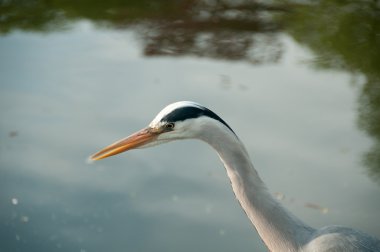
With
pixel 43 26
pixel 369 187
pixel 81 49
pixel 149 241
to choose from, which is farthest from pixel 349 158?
pixel 43 26

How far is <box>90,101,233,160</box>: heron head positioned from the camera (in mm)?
2215

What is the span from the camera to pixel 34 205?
363 cm

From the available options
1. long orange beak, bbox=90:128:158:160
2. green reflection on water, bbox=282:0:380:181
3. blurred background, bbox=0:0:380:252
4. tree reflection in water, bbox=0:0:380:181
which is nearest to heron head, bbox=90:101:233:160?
long orange beak, bbox=90:128:158:160

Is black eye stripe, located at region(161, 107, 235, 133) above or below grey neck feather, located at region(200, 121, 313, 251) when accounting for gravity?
above

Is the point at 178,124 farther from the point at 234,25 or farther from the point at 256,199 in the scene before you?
the point at 234,25

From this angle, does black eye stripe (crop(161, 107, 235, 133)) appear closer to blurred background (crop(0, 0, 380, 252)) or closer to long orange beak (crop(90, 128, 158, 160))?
long orange beak (crop(90, 128, 158, 160))

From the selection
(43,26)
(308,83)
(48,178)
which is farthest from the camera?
(43,26)

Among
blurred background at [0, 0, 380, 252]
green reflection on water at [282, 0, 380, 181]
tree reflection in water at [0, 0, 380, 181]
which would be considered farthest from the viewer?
tree reflection in water at [0, 0, 380, 181]

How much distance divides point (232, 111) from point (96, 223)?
51.3 inches

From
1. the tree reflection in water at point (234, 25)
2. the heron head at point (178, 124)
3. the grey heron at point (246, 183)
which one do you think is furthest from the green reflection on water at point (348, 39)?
the heron head at point (178, 124)

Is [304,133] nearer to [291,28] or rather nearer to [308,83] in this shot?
[308,83]

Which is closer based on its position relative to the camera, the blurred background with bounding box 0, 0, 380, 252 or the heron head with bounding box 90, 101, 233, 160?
the heron head with bounding box 90, 101, 233, 160

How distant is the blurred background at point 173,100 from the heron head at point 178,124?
1079 millimetres

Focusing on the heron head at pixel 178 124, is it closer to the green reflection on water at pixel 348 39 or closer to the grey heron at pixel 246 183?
the grey heron at pixel 246 183
